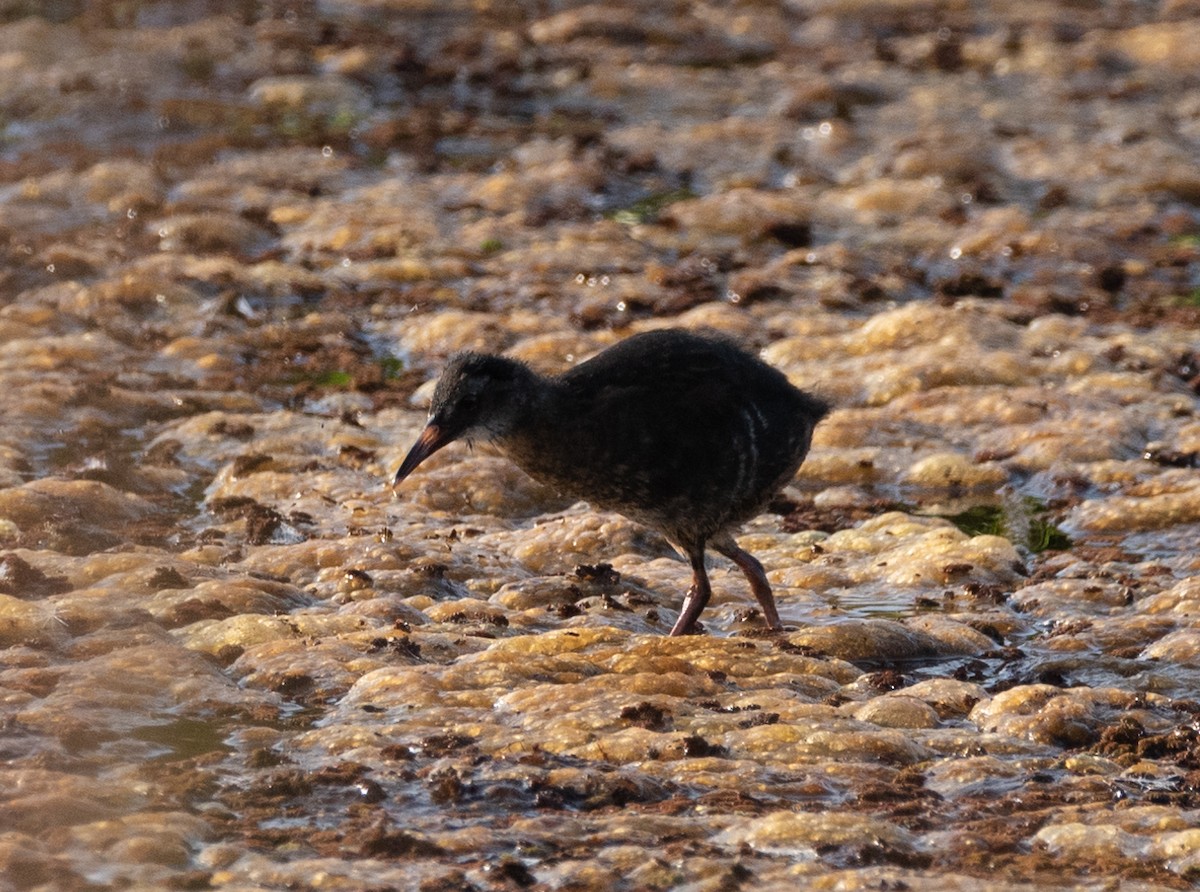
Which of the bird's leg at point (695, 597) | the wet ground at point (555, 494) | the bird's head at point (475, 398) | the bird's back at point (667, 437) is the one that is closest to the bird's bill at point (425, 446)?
the bird's head at point (475, 398)

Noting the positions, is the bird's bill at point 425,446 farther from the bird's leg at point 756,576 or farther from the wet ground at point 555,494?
the bird's leg at point 756,576

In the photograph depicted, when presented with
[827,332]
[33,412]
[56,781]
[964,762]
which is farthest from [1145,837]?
[33,412]

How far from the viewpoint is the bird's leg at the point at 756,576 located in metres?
6.43

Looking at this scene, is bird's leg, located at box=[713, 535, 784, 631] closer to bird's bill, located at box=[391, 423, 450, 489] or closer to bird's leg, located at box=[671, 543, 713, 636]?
bird's leg, located at box=[671, 543, 713, 636]

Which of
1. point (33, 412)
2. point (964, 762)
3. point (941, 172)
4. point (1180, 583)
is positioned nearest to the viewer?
point (964, 762)

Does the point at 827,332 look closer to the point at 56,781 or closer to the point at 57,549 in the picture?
the point at 57,549

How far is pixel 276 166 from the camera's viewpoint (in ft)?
37.4

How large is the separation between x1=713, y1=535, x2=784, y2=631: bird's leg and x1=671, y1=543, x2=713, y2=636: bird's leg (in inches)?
4.2

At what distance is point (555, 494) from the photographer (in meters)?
7.79

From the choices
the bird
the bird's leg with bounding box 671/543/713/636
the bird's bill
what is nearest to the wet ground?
the bird's leg with bounding box 671/543/713/636

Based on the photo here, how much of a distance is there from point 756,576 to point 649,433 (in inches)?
27.3

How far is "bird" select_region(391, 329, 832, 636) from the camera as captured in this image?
6.22 m

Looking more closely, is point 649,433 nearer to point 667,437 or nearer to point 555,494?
point 667,437

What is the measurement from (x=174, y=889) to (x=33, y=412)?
13.5ft
